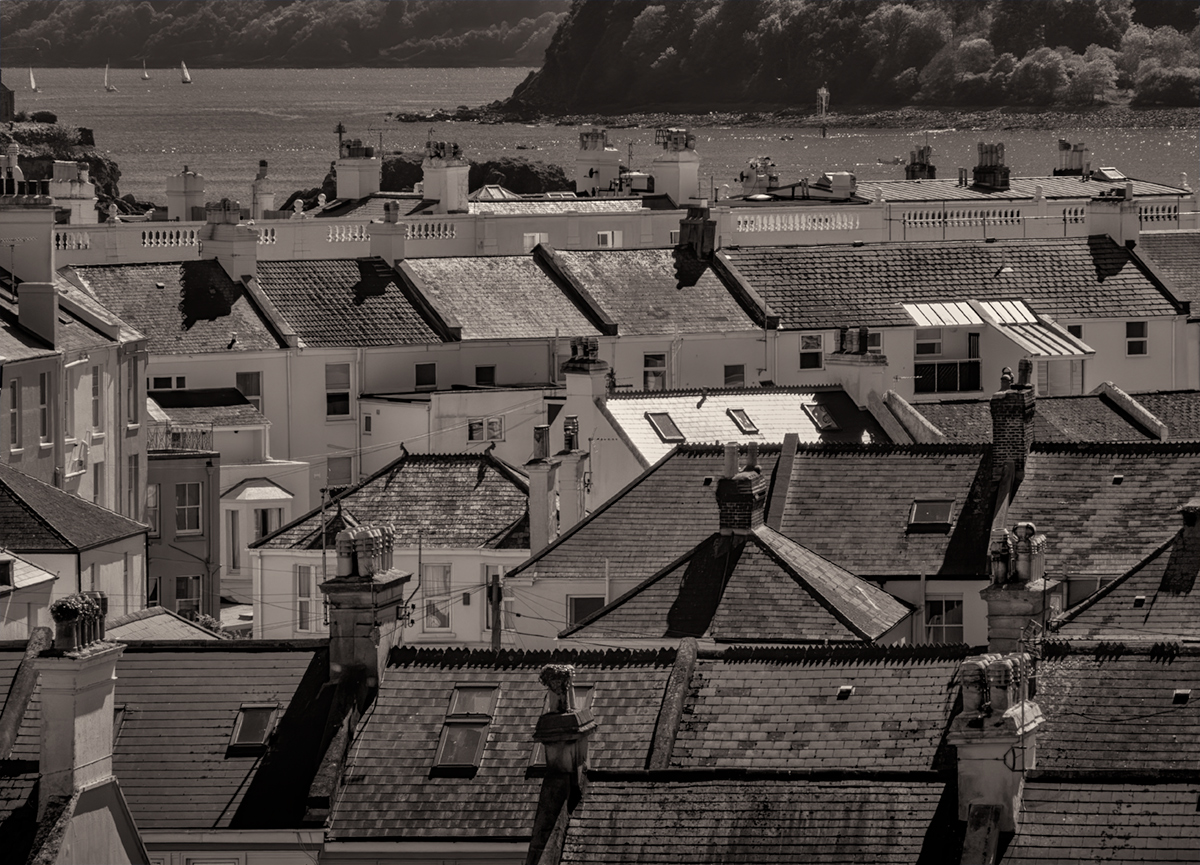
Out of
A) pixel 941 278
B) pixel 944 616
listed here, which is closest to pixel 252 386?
pixel 941 278

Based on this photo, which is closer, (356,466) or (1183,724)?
(1183,724)

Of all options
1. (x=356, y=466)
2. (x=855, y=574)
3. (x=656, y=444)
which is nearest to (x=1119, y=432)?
(x=656, y=444)

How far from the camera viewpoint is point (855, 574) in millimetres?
55062

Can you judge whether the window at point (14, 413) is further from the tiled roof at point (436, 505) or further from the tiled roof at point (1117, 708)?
the tiled roof at point (1117, 708)

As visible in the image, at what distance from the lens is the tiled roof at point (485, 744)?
39.0 metres

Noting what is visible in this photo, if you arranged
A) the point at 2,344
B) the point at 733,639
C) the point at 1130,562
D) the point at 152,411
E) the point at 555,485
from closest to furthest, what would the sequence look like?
the point at 733,639 < the point at 1130,562 < the point at 555,485 < the point at 2,344 < the point at 152,411

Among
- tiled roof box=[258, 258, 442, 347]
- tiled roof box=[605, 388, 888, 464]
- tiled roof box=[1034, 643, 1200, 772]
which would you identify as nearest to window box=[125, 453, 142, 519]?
tiled roof box=[258, 258, 442, 347]

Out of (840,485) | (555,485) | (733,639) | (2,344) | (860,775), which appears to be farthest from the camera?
(2,344)

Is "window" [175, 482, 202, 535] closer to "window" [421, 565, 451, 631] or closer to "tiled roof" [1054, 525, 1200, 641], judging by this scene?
"window" [421, 565, 451, 631]

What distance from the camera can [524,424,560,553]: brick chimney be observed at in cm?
6169

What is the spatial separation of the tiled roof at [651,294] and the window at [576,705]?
45.3 m

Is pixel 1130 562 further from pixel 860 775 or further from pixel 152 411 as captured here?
pixel 152 411

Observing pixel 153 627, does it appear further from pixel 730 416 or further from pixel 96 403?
pixel 96 403

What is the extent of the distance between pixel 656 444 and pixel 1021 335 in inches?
816
